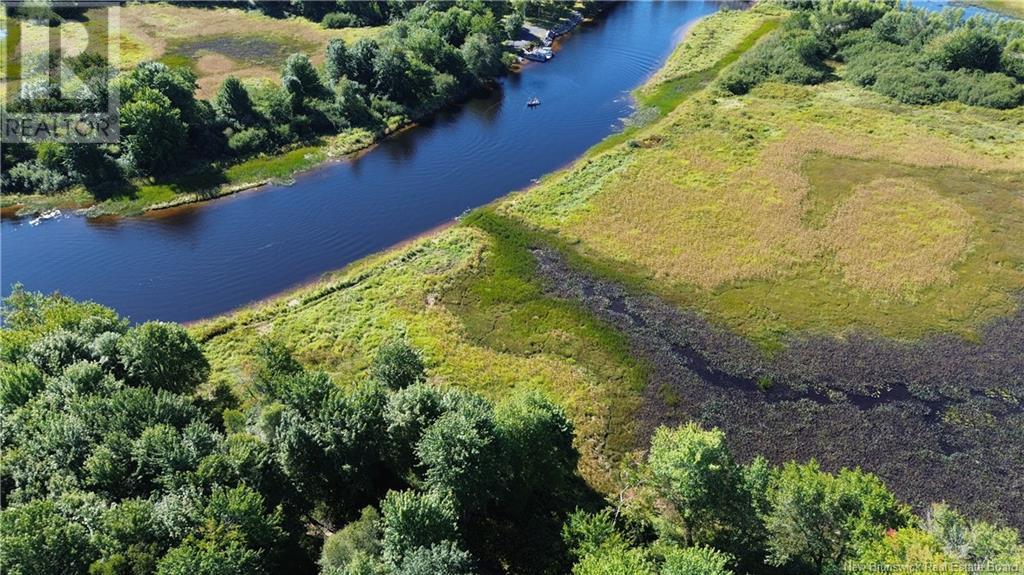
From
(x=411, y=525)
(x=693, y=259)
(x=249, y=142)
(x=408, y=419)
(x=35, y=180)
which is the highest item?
(x=249, y=142)

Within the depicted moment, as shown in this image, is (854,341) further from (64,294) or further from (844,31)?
(844,31)

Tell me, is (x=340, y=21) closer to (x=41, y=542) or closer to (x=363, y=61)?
(x=363, y=61)

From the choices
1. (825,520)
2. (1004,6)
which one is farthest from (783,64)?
(825,520)

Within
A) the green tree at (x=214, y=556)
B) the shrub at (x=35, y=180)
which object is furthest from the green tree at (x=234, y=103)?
the green tree at (x=214, y=556)

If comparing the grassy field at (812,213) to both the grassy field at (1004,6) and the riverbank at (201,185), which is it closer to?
the riverbank at (201,185)

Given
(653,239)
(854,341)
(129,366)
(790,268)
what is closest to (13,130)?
(129,366)
